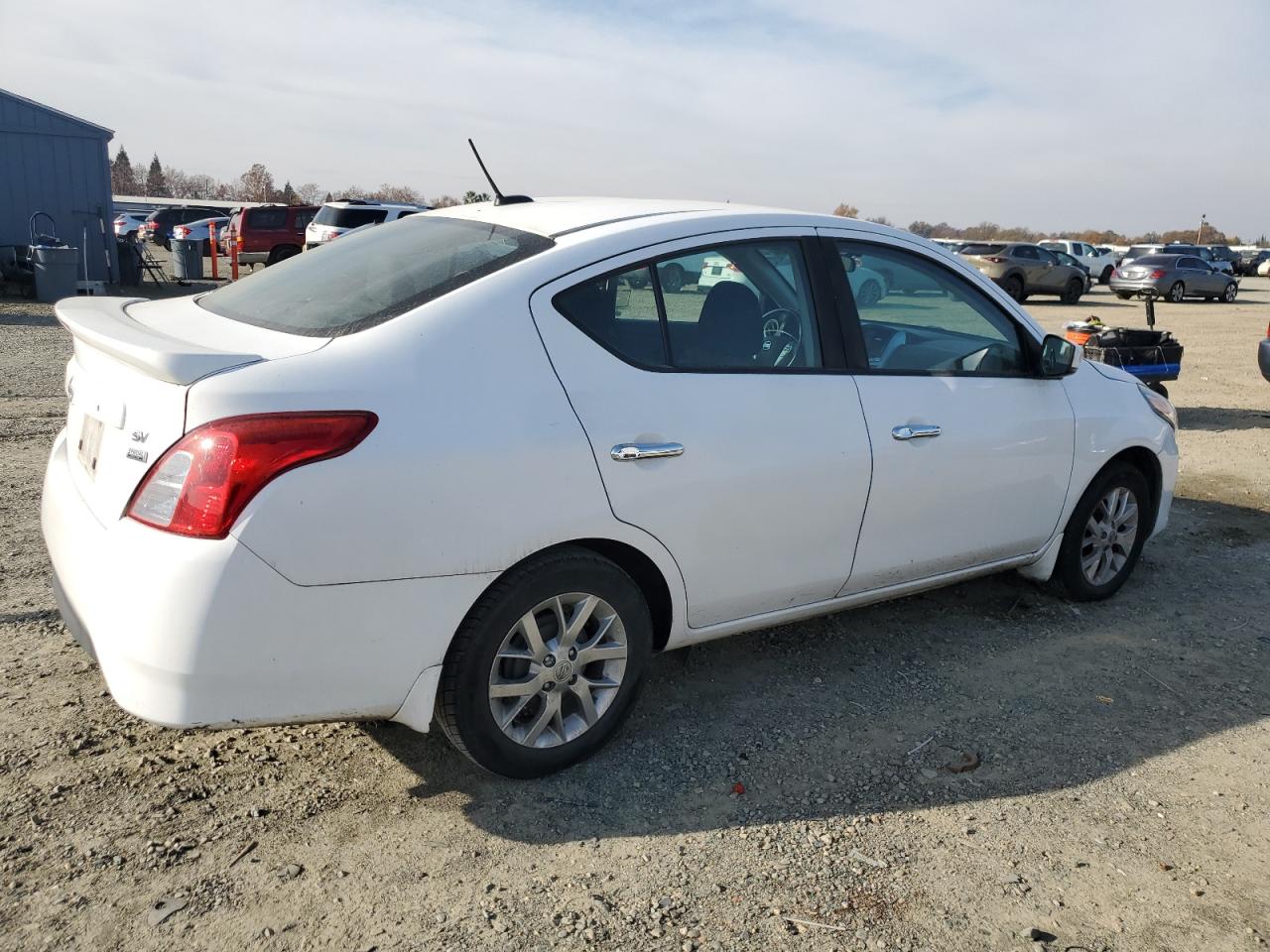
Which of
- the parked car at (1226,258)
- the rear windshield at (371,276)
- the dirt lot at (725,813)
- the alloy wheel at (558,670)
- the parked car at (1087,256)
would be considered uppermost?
the parked car at (1226,258)

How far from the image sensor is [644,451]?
3117mm

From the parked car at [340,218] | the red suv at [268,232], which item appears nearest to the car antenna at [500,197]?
the parked car at [340,218]

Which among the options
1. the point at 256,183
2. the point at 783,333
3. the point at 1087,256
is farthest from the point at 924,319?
the point at 256,183

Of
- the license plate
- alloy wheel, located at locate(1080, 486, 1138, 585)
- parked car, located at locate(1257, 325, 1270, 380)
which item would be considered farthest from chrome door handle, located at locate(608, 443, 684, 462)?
parked car, located at locate(1257, 325, 1270, 380)

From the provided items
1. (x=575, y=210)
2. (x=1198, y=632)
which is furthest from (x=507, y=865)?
(x=1198, y=632)

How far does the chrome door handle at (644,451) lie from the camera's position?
3.08 metres

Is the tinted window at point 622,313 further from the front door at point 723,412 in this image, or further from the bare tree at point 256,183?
the bare tree at point 256,183

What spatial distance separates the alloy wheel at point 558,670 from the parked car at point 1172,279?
2990cm

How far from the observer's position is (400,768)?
10.7ft

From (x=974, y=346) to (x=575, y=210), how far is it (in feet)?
5.57

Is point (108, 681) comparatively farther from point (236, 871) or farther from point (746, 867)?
point (746, 867)

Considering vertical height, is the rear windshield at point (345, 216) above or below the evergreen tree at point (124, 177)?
below

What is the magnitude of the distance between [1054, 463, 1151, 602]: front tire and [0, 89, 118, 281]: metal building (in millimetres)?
19547

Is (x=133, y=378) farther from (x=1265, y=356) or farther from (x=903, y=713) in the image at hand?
(x=1265, y=356)
